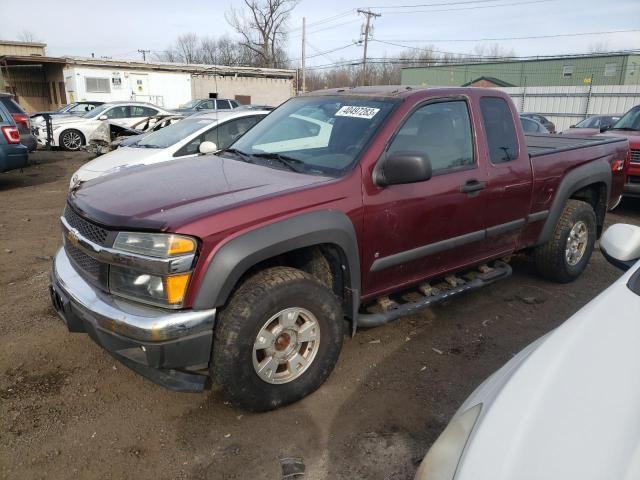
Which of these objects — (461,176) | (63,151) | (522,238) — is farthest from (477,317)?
(63,151)

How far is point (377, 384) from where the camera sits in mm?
3098

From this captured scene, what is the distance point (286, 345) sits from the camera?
9.05 feet

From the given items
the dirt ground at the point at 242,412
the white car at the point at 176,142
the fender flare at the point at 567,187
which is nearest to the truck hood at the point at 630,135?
the fender flare at the point at 567,187

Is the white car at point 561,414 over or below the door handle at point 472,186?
below

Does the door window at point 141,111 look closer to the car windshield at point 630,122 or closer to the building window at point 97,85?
the building window at point 97,85

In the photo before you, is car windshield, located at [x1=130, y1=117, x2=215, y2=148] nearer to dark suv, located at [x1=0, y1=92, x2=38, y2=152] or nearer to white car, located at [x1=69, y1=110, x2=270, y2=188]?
white car, located at [x1=69, y1=110, x2=270, y2=188]

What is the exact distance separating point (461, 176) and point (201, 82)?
90.9ft

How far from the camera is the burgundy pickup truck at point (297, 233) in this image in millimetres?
2369

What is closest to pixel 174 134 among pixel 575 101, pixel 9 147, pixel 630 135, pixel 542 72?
pixel 9 147

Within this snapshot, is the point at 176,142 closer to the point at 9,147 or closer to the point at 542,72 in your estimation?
the point at 9,147

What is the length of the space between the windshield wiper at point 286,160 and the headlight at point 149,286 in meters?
1.11

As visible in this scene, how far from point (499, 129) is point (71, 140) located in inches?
607

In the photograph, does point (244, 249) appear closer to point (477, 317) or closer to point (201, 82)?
point (477, 317)

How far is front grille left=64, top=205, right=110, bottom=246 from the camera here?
2.54 meters
